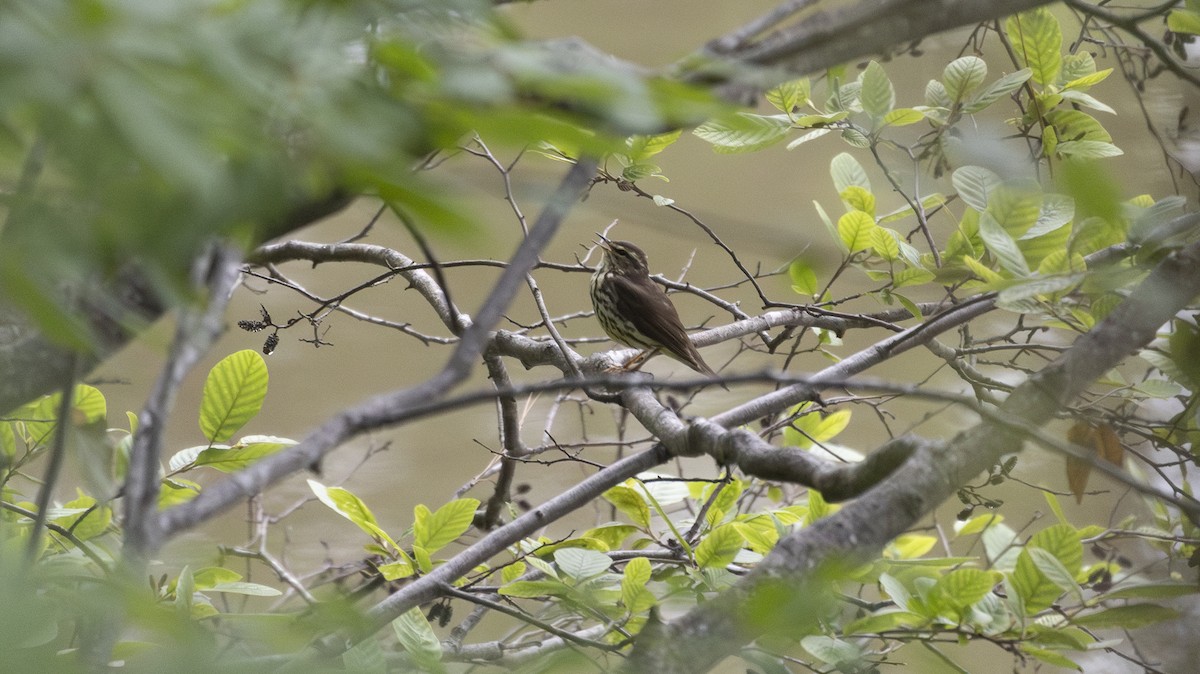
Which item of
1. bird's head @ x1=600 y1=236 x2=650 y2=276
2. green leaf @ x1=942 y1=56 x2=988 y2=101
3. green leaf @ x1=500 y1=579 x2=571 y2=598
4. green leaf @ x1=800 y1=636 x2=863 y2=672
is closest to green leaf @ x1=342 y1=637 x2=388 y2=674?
green leaf @ x1=500 y1=579 x2=571 y2=598

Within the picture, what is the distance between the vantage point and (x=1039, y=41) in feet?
3.98

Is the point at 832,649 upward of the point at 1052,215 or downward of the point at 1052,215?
downward

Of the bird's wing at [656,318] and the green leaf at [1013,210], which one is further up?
the bird's wing at [656,318]

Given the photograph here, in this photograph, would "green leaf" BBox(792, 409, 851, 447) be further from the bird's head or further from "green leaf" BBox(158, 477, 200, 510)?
"green leaf" BBox(158, 477, 200, 510)

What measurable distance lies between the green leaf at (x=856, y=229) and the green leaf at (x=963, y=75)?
0.24 metres

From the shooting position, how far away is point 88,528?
1.11 metres

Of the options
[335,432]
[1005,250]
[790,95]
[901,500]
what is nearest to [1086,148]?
[790,95]

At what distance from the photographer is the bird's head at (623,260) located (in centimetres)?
194

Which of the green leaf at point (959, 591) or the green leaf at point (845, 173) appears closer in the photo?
the green leaf at point (959, 591)

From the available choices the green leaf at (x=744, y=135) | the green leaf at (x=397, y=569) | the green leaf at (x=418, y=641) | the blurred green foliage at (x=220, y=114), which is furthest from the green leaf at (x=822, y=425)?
the blurred green foliage at (x=220, y=114)

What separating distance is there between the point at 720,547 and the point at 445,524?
333 millimetres

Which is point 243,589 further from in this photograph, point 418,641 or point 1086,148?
point 1086,148

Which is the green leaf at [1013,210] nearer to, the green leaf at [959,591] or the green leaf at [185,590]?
the green leaf at [959,591]

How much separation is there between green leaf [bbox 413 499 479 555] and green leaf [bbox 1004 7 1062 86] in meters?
0.88
